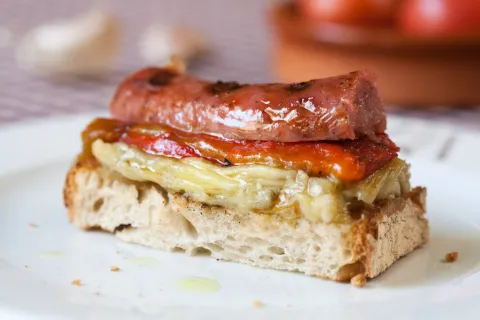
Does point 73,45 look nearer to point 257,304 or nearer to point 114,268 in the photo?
point 114,268

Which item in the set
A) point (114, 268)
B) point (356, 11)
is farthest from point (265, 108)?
point (356, 11)

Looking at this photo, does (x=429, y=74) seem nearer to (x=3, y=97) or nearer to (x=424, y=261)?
(x=424, y=261)

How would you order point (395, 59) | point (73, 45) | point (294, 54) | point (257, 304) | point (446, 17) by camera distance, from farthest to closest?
point (73, 45) < point (294, 54) < point (446, 17) < point (395, 59) < point (257, 304)

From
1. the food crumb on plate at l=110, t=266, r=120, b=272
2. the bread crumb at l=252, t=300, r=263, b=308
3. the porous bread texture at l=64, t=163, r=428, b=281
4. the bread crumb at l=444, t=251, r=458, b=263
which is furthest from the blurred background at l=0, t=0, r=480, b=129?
the bread crumb at l=252, t=300, r=263, b=308

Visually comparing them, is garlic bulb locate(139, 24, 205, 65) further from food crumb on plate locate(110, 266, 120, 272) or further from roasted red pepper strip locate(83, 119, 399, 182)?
food crumb on plate locate(110, 266, 120, 272)

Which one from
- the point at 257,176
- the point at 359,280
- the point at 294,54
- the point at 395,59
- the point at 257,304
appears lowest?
the point at 257,304

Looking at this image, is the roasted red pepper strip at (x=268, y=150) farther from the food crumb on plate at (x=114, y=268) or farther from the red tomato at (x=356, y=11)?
the red tomato at (x=356, y=11)

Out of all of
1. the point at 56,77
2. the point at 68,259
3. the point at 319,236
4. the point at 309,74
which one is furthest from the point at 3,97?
the point at 319,236
